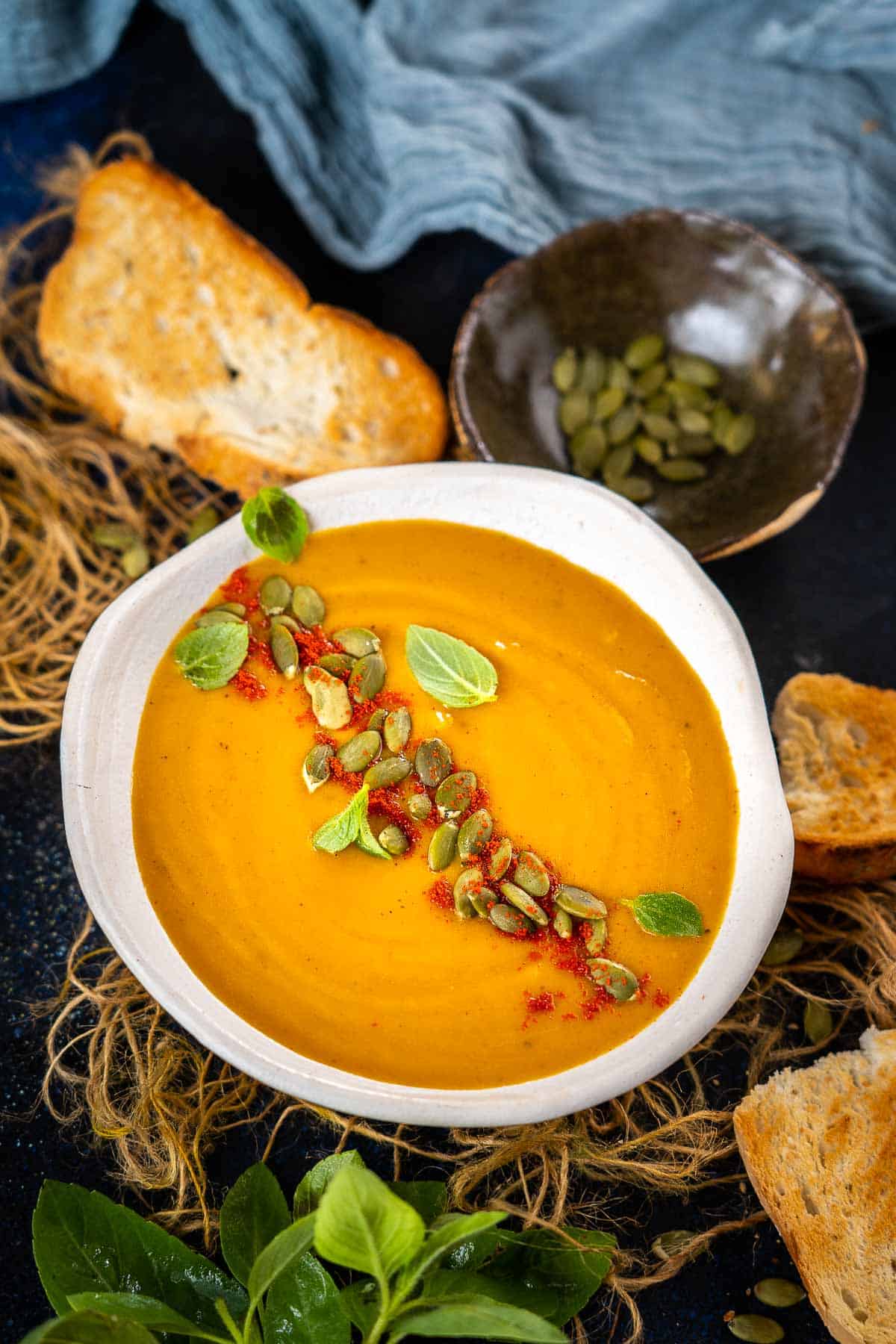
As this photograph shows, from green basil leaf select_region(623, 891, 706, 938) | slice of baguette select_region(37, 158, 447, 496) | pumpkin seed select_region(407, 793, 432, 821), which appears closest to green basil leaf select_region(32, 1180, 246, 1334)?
pumpkin seed select_region(407, 793, 432, 821)

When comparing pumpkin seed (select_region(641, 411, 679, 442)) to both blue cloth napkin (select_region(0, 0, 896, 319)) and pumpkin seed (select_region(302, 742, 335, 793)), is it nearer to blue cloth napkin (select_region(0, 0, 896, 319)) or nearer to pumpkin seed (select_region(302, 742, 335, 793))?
blue cloth napkin (select_region(0, 0, 896, 319))

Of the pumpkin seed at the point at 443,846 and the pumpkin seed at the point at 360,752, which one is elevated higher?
the pumpkin seed at the point at 360,752

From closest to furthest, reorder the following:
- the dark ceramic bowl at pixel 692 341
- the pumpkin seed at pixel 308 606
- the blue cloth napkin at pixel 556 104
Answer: the pumpkin seed at pixel 308 606
the dark ceramic bowl at pixel 692 341
the blue cloth napkin at pixel 556 104

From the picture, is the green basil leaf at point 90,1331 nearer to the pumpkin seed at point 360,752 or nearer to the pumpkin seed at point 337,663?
the pumpkin seed at point 360,752

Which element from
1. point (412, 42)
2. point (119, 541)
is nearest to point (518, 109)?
point (412, 42)

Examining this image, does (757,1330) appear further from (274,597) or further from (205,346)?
(205,346)

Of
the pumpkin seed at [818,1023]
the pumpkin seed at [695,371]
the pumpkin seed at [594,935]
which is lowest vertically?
the pumpkin seed at [818,1023]

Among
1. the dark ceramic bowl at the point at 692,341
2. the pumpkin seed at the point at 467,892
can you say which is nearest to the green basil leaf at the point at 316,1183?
the pumpkin seed at the point at 467,892
